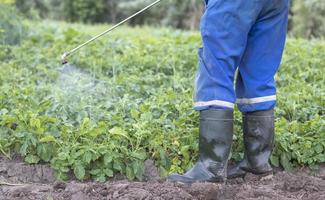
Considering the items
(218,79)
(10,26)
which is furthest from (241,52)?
(10,26)

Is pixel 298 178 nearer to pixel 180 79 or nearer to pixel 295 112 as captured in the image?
pixel 295 112

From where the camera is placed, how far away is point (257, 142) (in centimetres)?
380

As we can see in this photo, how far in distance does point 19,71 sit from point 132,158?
1934mm

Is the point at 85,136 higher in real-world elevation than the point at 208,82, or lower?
lower

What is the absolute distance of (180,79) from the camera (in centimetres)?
520

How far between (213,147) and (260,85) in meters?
0.47

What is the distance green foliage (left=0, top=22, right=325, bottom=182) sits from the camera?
373 centimetres

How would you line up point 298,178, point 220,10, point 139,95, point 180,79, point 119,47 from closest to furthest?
point 220,10, point 298,178, point 139,95, point 180,79, point 119,47

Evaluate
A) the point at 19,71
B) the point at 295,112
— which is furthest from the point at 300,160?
the point at 19,71

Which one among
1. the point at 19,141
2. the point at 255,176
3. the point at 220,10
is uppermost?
the point at 220,10

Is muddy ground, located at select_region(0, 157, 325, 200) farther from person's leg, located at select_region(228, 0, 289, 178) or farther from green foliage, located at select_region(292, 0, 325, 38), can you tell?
green foliage, located at select_region(292, 0, 325, 38)

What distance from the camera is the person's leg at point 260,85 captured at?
12.1 ft

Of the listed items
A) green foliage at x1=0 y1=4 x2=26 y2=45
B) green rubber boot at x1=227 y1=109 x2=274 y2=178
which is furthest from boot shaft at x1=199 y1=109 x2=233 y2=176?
green foliage at x1=0 y1=4 x2=26 y2=45

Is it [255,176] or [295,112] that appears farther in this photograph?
[295,112]
